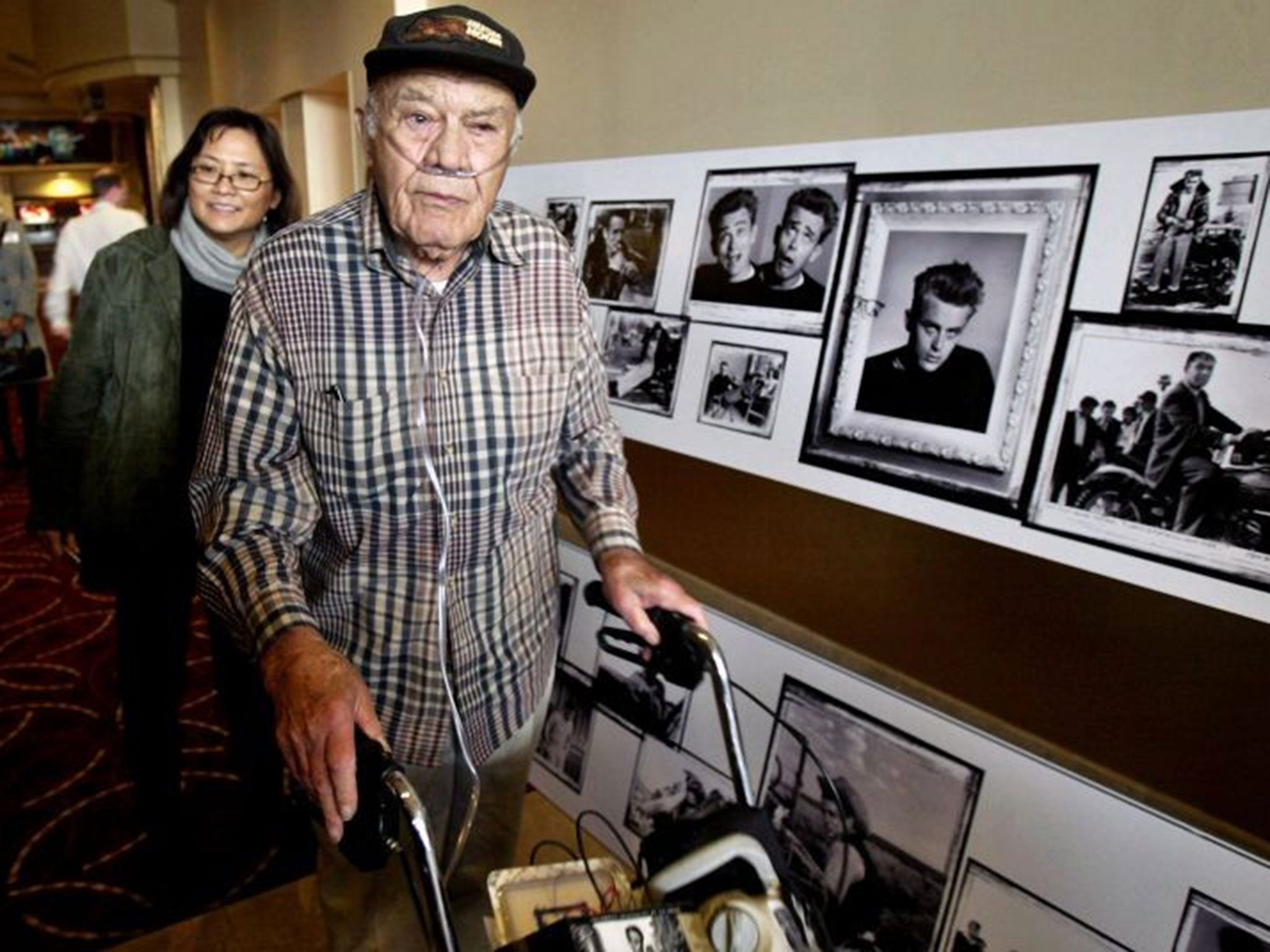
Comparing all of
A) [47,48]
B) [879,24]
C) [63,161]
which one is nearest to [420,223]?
[879,24]

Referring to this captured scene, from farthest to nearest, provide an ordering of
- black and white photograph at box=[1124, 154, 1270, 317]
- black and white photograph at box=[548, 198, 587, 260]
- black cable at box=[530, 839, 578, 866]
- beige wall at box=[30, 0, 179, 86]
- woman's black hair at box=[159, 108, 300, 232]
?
beige wall at box=[30, 0, 179, 86], black and white photograph at box=[548, 198, 587, 260], woman's black hair at box=[159, 108, 300, 232], black cable at box=[530, 839, 578, 866], black and white photograph at box=[1124, 154, 1270, 317]

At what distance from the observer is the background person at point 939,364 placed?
1180 millimetres

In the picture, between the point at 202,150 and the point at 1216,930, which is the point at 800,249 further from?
the point at 202,150

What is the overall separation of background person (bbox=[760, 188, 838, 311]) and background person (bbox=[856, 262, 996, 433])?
0.19m

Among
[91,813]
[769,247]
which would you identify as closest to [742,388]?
[769,247]

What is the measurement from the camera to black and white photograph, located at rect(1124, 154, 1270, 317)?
937 millimetres

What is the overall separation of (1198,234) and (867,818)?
963 millimetres

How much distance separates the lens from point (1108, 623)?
3.76 ft

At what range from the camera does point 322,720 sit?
837 mm

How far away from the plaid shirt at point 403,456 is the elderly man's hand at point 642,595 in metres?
0.07

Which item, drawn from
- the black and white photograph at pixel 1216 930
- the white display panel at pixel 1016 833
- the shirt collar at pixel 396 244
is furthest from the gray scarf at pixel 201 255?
the black and white photograph at pixel 1216 930

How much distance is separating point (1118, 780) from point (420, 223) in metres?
1.18

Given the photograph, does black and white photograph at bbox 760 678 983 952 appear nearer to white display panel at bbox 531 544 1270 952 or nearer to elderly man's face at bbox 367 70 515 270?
white display panel at bbox 531 544 1270 952

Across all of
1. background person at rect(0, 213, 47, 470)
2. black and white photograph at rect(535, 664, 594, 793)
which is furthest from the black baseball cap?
background person at rect(0, 213, 47, 470)
